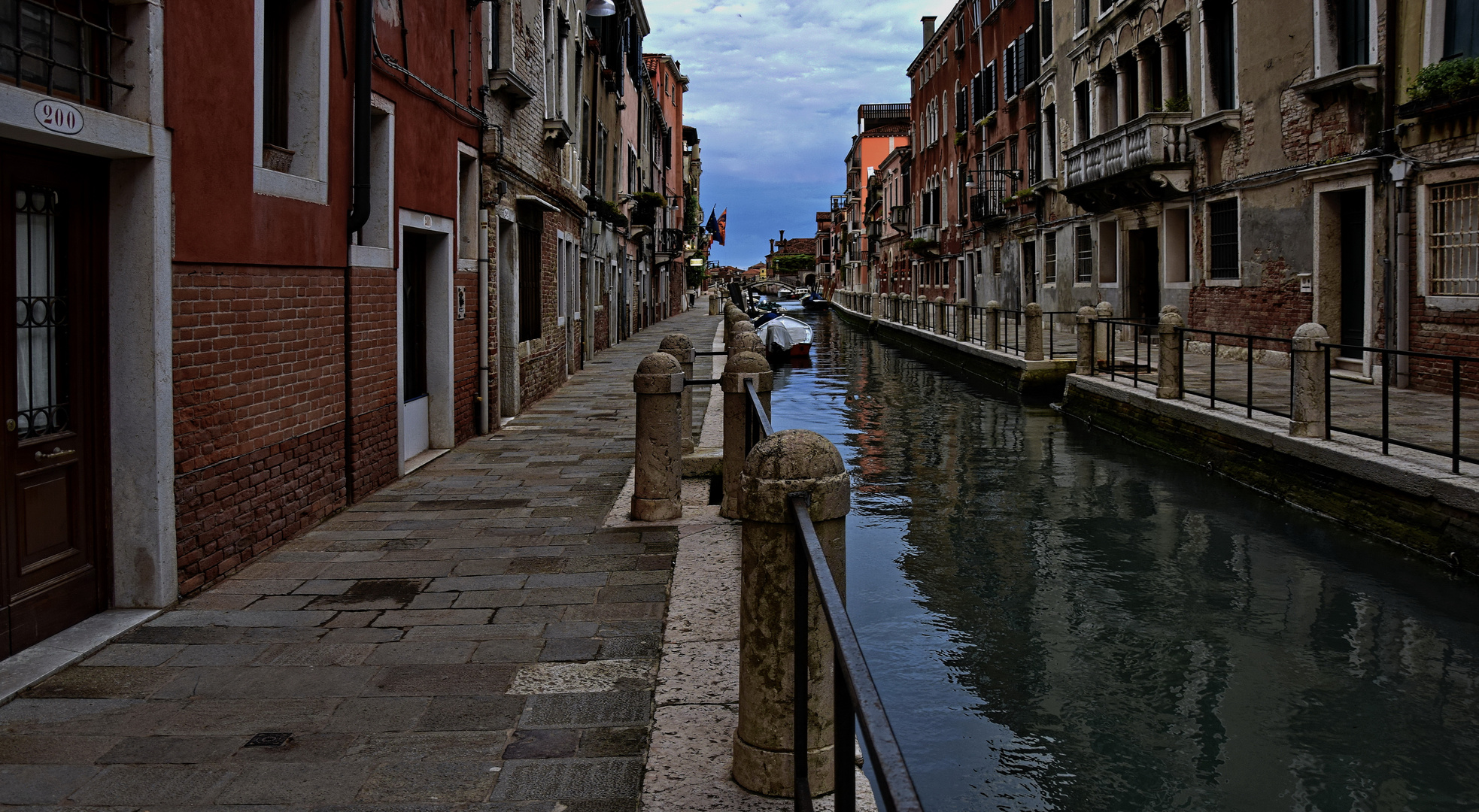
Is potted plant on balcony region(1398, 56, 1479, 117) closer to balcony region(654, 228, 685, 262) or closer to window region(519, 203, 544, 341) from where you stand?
window region(519, 203, 544, 341)

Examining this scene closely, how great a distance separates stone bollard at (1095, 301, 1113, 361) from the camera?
15.9 meters

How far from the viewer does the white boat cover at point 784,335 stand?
28.2 meters

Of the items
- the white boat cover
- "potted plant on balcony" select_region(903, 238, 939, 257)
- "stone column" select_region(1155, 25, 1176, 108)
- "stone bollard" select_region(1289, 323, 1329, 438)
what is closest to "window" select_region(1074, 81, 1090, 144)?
"stone column" select_region(1155, 25, 1176, 108)

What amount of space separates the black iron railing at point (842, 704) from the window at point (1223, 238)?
1675 cm

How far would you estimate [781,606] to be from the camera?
322cm

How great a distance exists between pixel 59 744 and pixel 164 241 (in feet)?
7.93

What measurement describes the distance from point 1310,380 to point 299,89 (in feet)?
25.9

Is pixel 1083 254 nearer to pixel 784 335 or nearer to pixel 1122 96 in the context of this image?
pixel 1122 96

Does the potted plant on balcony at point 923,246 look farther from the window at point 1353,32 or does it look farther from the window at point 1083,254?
the window at point 1353,32

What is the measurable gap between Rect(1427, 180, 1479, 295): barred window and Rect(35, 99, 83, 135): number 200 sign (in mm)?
12570

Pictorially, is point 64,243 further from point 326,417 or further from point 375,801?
point 375,801

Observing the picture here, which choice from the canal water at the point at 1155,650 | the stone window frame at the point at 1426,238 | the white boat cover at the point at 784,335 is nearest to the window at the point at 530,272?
the canal water at the point at 1155,650

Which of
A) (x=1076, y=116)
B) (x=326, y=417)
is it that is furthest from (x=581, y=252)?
(x=326, y=417)

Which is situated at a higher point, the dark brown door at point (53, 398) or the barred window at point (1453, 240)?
the barred window at point (1453, 240)
